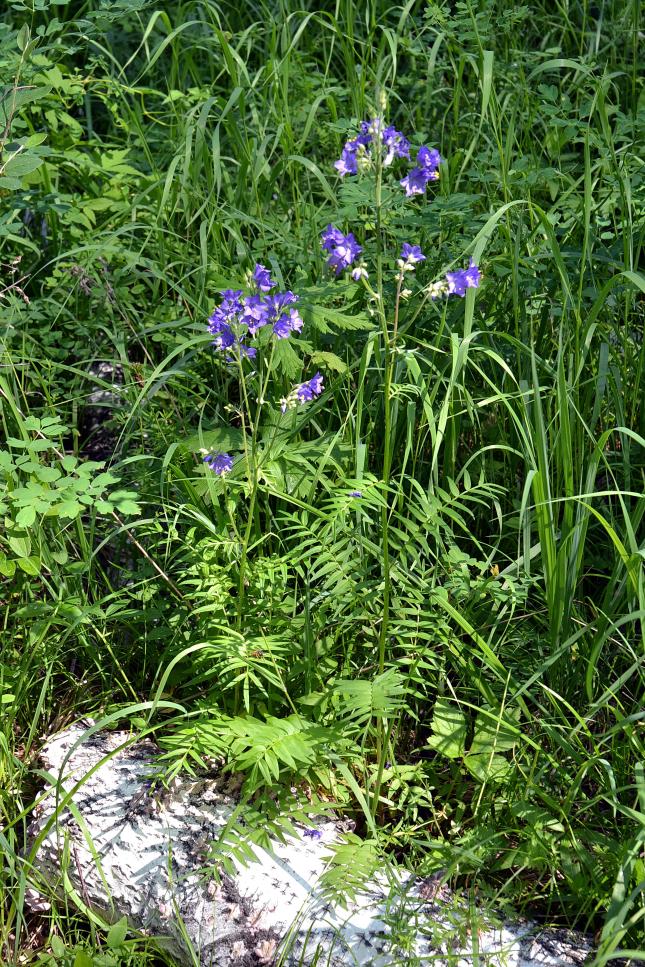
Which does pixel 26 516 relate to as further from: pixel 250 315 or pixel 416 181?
pixel 416 181

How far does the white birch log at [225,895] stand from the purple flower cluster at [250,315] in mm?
844

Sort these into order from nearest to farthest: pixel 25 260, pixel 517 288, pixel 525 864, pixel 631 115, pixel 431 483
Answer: pixel 525 864 → pixel 431 483 → pixel 517 288 → pixel 631 115 → pixel 25 260

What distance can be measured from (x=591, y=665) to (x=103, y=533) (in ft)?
4.21

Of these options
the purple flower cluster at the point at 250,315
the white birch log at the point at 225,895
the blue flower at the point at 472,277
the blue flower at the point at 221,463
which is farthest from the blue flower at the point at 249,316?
the white birch log at the point at 225,895

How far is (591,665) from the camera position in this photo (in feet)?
5.91

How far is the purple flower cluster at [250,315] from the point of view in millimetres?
1879

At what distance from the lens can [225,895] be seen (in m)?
1.84

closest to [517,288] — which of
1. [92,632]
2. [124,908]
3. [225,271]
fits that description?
[225,271]

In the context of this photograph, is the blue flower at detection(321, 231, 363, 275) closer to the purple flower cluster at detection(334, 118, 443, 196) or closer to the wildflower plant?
the wildflower plant

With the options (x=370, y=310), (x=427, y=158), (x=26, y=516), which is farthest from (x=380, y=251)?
(x=26, y=516)

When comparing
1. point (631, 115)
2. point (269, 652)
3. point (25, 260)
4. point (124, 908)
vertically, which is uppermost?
point (631, 115)

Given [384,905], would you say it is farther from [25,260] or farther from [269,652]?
[25,260]

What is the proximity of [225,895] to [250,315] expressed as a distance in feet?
3.72

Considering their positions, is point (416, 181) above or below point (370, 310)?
above
